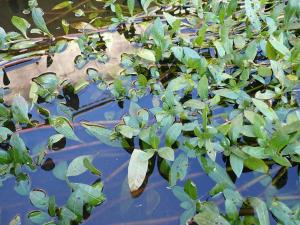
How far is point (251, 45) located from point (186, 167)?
2.00 feet

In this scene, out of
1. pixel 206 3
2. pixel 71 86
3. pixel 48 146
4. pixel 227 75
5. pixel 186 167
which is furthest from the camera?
pixel 206 3

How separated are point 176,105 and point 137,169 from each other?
297 mm

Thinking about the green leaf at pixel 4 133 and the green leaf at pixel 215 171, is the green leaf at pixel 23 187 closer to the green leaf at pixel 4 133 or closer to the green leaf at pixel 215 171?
the green leaf at pixel 4 133

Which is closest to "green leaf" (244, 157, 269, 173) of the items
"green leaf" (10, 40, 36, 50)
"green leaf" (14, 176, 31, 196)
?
"green leaf" (14, 176, 31, 196)

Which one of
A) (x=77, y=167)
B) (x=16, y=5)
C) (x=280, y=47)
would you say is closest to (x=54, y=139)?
(x=77, y=167)

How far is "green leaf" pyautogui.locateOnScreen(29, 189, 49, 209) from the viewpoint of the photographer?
125cm

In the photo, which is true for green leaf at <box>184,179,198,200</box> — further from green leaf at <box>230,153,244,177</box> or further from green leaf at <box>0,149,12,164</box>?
green leaf at <box>0,149,12,164</box>

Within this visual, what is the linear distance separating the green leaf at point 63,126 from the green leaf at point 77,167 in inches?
Result: 4.7

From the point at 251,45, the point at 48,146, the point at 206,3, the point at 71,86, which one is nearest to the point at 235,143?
the point at 251,45

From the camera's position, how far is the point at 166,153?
4.31 feet

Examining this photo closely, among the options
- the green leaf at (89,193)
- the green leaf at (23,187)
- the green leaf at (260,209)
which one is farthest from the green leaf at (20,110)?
the green leaf at (260,209)

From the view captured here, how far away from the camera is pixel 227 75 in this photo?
1578mm

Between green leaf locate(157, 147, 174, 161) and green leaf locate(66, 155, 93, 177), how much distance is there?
233 millimetres

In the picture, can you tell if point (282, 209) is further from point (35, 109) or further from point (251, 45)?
point (35, 109)
